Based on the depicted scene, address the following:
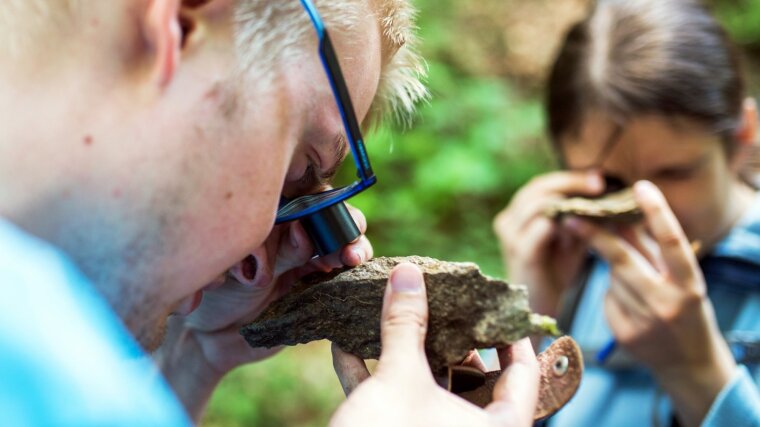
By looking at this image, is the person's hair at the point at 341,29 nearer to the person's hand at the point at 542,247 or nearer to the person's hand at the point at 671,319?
the person's hand at the point at 671,319

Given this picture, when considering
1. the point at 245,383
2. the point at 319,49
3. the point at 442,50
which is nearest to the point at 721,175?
the point at 319,49

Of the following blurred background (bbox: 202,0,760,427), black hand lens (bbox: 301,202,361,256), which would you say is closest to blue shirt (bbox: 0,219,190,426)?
black hand lens (bbox: 301,202,361,256)

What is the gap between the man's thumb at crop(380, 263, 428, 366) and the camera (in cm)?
93

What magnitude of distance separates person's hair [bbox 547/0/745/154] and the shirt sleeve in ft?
2.93

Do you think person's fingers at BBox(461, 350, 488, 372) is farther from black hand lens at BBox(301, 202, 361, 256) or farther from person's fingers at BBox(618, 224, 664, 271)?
person's fingers at BBox(618, 224, 664, 271)

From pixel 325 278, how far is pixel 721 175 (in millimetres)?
1502

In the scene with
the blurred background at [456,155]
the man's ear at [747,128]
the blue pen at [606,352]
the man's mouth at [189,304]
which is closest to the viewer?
the man's mouth at [189,304]

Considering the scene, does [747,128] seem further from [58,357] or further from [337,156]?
[58,357]

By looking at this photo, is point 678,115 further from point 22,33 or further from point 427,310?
point 22,33

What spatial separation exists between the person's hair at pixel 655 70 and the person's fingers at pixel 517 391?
136 cm

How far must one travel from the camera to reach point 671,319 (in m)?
1.83

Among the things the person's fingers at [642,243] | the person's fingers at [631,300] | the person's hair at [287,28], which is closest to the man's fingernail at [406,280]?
the person's hair at [287,28]

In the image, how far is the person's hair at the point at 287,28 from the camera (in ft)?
2.59

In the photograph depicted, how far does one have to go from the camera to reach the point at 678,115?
212 cm
